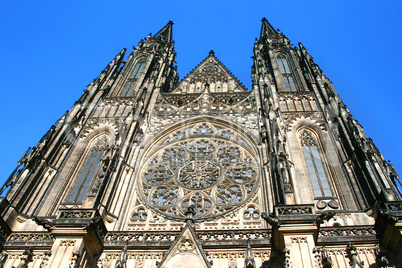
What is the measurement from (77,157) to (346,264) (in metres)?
10.9

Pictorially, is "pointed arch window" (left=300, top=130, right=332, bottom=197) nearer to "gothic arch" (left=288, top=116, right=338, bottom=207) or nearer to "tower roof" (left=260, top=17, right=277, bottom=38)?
"gothic arch" (left=288, top=116, right=338, bottom=207)

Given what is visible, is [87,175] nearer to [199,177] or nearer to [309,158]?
[199,177]

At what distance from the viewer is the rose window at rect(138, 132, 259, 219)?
43.1ft

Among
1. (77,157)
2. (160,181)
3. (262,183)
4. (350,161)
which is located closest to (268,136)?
(262,183)

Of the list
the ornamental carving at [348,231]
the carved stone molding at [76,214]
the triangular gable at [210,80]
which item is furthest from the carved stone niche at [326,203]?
the triangular gable at [210,80]

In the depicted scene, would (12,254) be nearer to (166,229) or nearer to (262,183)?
(166,229)

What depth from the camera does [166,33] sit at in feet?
104

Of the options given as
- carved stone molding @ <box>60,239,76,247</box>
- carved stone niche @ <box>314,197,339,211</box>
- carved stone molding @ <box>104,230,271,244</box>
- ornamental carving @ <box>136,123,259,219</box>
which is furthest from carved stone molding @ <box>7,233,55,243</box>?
carved stone niche @ <box>314,197,339,211</box>

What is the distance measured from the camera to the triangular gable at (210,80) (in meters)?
21.2

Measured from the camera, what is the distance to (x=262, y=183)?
13617mm

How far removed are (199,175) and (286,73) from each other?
401 inches

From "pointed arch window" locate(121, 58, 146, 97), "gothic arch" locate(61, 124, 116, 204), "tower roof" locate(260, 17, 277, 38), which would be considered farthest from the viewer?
"tower roof" locate(260, 17, 277, 38)

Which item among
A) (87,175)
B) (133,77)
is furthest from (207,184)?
(133,77)

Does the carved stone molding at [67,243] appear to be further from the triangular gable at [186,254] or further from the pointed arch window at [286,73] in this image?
the pointed arch window at [286,73]
